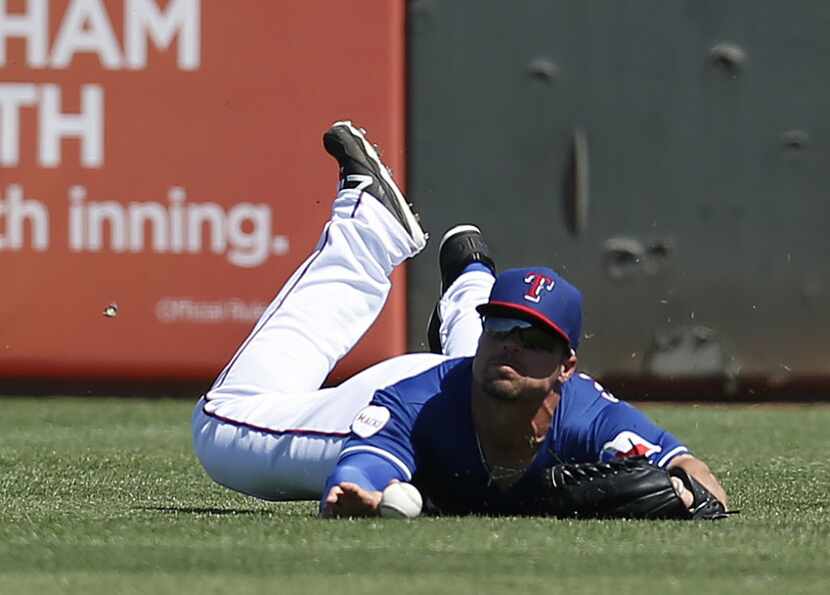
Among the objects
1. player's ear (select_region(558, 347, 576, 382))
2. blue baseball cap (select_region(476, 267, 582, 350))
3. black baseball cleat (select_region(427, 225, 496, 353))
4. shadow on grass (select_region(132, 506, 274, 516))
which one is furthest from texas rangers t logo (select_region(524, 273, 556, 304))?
black baseball cleat (select_region(427, 225, 496, 353))

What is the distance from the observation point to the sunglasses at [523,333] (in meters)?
4.37

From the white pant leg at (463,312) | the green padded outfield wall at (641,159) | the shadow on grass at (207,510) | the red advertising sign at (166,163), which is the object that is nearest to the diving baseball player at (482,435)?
the shadow on grass at (207,510)

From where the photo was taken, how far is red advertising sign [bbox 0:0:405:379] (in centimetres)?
853

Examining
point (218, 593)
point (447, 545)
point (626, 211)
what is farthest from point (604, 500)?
point (626, 211)

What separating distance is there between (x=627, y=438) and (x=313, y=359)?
1150mm

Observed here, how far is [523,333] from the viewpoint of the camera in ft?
14.4

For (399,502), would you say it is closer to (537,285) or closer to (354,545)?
(354,545)

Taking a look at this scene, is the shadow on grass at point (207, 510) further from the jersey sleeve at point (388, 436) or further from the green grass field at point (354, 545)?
the jersey sleeve at point (388, 436)

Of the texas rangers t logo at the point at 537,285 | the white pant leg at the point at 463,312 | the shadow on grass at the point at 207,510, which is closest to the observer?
the texas rangers t logo at the point at 537,285

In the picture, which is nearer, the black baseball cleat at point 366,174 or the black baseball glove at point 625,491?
the black baseball glove at point 625,491

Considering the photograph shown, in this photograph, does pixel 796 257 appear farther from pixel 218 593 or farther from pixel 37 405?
pixel 218 593

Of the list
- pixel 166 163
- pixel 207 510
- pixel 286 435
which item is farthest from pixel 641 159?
pixel 207 510

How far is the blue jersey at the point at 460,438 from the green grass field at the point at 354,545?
14 cm

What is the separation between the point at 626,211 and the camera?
8672 mm
